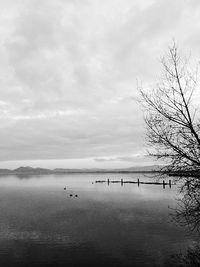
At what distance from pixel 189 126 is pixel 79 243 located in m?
17.2

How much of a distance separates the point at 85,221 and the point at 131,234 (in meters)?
8.74

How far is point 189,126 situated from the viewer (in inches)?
421

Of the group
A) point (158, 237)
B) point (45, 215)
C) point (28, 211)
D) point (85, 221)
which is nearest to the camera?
point (158, 237)

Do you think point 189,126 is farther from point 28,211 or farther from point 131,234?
point 28,211

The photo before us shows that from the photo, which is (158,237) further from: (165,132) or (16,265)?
(165,132)

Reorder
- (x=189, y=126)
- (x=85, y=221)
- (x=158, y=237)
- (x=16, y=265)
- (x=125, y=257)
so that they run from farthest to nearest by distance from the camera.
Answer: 1. (x=85, y=221)
2. (x=158, y=237)
3. (x=125, y=257)
4. (x=16, y=265)
5. (x=189, y=126)

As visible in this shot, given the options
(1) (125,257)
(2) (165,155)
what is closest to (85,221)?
(1) (125,257)

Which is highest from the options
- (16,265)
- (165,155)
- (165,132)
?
(165,132)

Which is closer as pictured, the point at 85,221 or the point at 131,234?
the point at 131,234

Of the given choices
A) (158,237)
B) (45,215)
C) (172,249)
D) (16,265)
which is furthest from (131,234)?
(45,215)

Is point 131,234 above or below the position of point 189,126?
below

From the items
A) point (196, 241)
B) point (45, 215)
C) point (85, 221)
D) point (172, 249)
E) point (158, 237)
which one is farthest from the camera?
point (45, 215)

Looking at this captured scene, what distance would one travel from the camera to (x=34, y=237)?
25.6 metres

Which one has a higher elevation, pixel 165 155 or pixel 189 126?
pixel 189 126
